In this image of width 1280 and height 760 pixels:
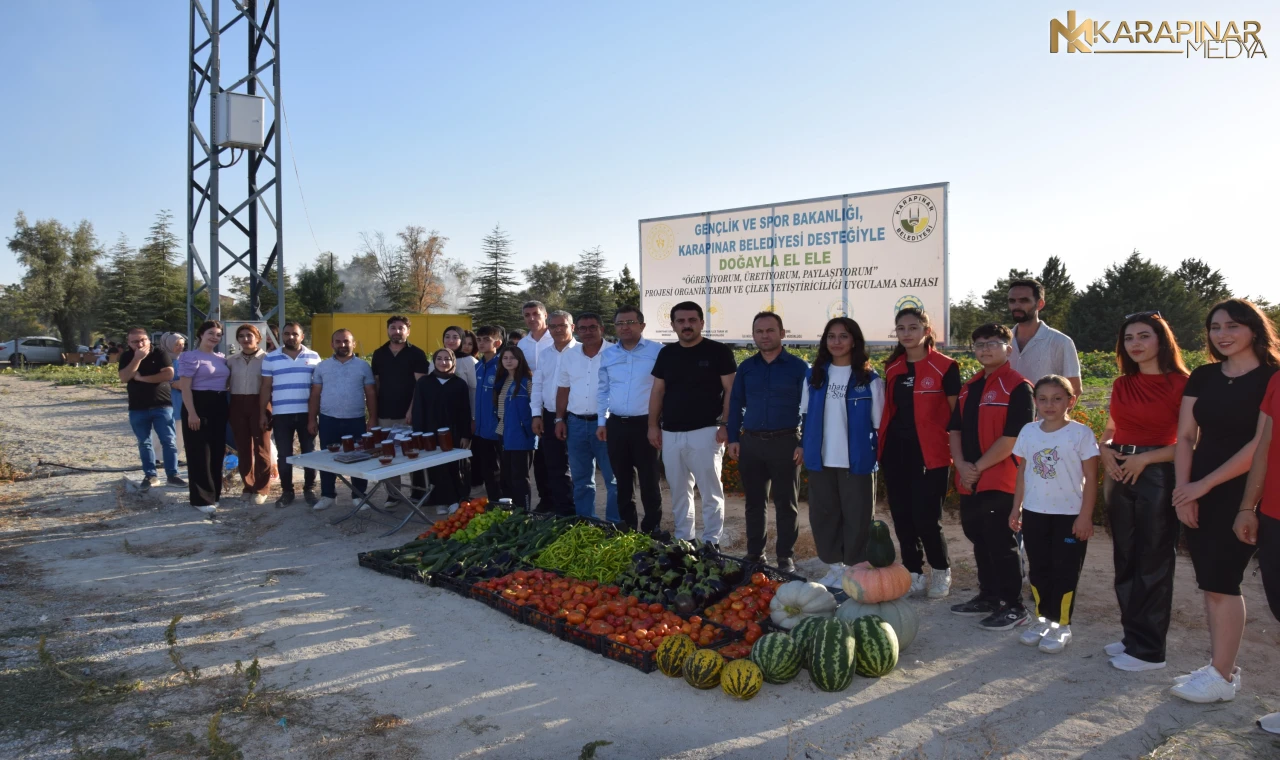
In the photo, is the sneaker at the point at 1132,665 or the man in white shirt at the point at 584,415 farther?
the man in white shirt at the point at 584,415

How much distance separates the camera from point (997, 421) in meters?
4.82

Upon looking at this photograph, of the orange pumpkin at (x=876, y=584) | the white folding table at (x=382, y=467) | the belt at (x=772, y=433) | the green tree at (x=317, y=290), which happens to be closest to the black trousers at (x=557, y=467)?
the white folding table at (x=382, y=467)

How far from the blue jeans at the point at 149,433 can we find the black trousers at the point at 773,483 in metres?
6.98

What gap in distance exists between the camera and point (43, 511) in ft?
27.9

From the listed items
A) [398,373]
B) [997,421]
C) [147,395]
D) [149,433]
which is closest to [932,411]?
[997,421]

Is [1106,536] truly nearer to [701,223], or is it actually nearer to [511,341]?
[511,341]

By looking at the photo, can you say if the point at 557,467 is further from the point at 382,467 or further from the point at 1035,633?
the point at 1035,633

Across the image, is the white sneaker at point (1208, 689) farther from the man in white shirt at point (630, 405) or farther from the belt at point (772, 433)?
the man in white shirt at point (630, 405)

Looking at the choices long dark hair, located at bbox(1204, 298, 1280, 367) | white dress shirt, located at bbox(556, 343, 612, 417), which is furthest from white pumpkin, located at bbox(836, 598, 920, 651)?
white dress shirt, located at bbox(556, 343, 612, 417)

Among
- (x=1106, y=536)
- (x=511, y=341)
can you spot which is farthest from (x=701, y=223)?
(x=1106, y=536)

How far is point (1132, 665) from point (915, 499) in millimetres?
1498

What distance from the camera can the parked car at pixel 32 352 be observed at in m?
40.6

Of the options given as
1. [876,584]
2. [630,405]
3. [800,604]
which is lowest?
[800,604]

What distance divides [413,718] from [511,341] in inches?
181
